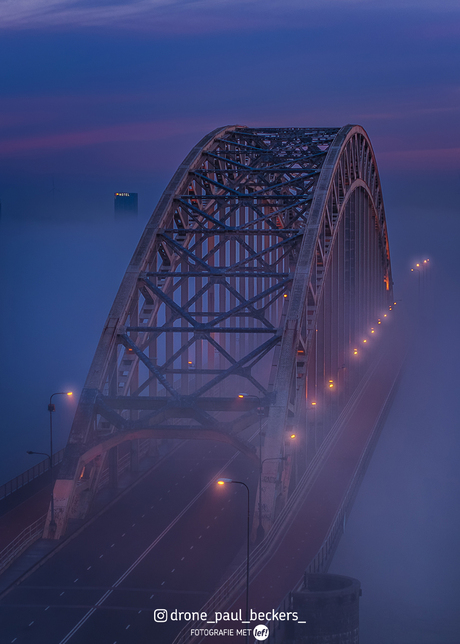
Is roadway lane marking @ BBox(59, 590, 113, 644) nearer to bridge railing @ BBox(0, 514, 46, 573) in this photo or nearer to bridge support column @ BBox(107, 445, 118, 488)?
bridge railing @ BBox(0, 514, 46, 573)

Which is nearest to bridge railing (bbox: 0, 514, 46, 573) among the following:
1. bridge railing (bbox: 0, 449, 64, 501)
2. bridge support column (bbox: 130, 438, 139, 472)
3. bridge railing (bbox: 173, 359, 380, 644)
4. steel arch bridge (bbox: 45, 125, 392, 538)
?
steel arch bridge (bbox: 45, 125, 392, 538)

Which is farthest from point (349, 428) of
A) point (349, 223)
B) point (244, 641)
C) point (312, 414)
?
point (244, 641)

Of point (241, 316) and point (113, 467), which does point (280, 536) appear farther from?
point (241, 316)

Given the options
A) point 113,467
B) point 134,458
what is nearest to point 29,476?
point 134,458

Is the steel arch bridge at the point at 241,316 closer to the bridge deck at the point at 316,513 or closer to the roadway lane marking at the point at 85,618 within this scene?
the bridge deck at the point at 316,513

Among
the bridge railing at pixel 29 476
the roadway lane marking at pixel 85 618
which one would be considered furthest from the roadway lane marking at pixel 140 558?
the bridge railing at pixel 29 476

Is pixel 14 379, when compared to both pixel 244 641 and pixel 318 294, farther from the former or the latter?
pixel 244 641
